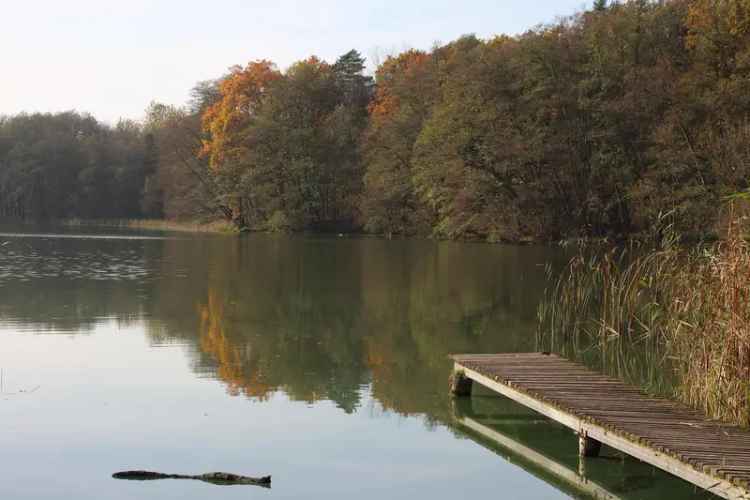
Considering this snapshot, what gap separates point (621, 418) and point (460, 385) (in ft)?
9.50

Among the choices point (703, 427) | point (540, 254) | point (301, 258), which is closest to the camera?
point (703, 427)

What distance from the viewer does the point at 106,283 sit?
2198 centimetres

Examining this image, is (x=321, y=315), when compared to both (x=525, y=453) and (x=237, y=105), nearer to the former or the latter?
(x=525, y=453)

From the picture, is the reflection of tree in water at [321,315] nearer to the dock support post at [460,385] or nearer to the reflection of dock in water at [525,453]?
the dock support post at [460,385]

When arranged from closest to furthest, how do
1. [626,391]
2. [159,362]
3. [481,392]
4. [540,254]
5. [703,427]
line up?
[703,427] → [626,391] → [481,392] → [159,362] → [540,254]

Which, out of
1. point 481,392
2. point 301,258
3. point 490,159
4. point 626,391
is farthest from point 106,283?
point 490,159

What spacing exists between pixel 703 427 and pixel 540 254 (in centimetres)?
2622

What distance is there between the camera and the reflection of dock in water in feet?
23.9

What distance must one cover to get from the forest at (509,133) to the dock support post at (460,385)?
873 inches

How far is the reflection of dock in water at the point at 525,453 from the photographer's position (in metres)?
7.28

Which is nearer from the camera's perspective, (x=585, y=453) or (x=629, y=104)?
(x=585, y=453)

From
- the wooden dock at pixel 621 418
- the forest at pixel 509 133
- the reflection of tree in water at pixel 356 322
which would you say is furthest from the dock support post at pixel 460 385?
the forest at pixel 509 133

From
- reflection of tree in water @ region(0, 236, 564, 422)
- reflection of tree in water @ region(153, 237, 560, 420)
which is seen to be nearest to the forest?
reflection of tree in water @ region(0, 236, 564, 422)

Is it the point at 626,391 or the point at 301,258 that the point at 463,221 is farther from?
the point at 626,391
